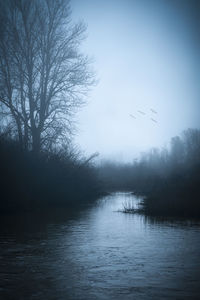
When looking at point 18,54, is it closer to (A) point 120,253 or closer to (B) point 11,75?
(B) point 11,75

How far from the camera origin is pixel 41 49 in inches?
765

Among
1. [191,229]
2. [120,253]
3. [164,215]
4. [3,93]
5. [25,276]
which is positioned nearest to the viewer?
[25,276]

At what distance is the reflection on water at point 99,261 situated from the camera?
5352 mm

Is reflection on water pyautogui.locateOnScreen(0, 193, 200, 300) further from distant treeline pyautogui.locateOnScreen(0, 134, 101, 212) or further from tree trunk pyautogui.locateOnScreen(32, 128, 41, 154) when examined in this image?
tree trunk pyautogui.locateOnScreen(32, 128, 41, 154)

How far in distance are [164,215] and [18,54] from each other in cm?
1149

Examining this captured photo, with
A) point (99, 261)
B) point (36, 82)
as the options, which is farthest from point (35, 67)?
point (99, 261)

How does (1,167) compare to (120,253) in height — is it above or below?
above

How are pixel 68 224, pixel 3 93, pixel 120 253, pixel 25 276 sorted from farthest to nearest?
pixel 3 93 < pixel 68 224 < pixel 120 253 < pixel 25 276

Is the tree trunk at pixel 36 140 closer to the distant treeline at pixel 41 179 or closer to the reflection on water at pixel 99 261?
the distant treeline at pixel 41 179

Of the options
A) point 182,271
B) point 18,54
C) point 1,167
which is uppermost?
point 18,54

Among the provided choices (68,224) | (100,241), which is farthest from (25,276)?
(68,224)

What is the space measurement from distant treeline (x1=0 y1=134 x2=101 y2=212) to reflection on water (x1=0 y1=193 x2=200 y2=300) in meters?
4.36

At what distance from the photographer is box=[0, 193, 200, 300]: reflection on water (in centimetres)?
535

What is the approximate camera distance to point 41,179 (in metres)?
19.6
